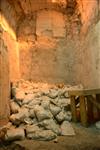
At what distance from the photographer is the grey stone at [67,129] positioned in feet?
13.7

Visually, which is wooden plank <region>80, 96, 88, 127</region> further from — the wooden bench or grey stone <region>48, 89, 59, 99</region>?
grey stone <region>48, 89, 59, 99</region>

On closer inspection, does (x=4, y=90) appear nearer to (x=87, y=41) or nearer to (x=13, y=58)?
(x=13, y=58)

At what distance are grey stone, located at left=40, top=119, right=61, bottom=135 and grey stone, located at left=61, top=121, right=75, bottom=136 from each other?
0.31ft

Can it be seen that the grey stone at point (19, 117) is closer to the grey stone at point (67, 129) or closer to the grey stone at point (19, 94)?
the grey stone at point (19, 94)

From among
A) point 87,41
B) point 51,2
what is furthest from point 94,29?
point 51,2

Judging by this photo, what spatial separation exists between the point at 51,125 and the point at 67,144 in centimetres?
71

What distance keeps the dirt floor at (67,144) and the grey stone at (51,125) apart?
21 cm

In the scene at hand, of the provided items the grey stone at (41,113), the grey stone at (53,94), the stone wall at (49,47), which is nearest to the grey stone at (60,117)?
the grey stone at (41,113)

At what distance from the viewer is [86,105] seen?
4746mm

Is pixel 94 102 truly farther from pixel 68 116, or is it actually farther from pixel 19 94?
pixel 19 94

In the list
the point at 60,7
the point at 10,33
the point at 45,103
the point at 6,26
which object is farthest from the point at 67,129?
the point at 60,7

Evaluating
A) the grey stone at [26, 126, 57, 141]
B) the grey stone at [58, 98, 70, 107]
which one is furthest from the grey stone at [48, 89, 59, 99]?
the grey stone at [26, 126, 57, 141]

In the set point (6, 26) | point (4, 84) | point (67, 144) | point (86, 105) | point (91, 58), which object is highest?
point (6, 26)

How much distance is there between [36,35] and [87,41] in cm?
195
